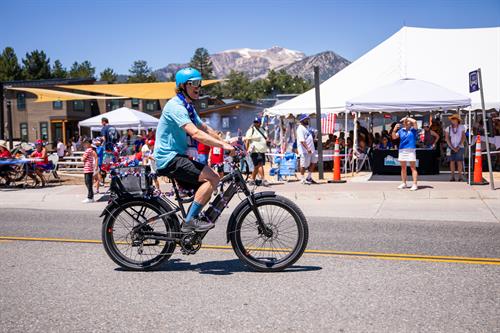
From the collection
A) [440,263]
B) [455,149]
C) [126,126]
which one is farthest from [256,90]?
[440,263]

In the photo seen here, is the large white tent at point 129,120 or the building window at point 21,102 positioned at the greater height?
the building window at point 21,102

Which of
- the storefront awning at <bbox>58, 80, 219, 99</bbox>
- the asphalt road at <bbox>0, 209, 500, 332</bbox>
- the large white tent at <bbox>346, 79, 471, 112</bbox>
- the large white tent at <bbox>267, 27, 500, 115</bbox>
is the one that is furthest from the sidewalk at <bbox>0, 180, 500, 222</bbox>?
the storefront awning at <bbox>58, 80, 219, 99</bbox>

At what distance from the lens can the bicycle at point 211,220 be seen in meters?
5.39

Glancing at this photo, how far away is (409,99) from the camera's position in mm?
16109

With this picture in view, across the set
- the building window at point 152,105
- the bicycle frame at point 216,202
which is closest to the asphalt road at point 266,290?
the bicycle frame at point 216,202

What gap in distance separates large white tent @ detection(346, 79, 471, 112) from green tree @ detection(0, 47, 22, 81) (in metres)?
82.6

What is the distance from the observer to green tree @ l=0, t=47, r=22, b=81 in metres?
87.4

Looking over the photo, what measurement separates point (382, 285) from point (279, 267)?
3.46 ft

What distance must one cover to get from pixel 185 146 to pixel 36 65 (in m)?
100

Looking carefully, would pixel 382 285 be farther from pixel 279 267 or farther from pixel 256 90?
pixel 256 90

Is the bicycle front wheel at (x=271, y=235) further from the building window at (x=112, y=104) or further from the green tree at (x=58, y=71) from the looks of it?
the green tree at (x=58, y=71)

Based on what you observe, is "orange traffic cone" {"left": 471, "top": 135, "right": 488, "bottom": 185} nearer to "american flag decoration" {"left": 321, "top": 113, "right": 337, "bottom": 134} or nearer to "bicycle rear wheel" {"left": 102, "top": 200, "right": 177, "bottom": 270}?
"bicycle rear wheel" {"left": 102, "top": 200, "right": 177, "bottom": 270}

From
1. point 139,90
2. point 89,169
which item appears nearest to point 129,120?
point 139,90

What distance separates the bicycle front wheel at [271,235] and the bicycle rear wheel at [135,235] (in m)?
0.73
